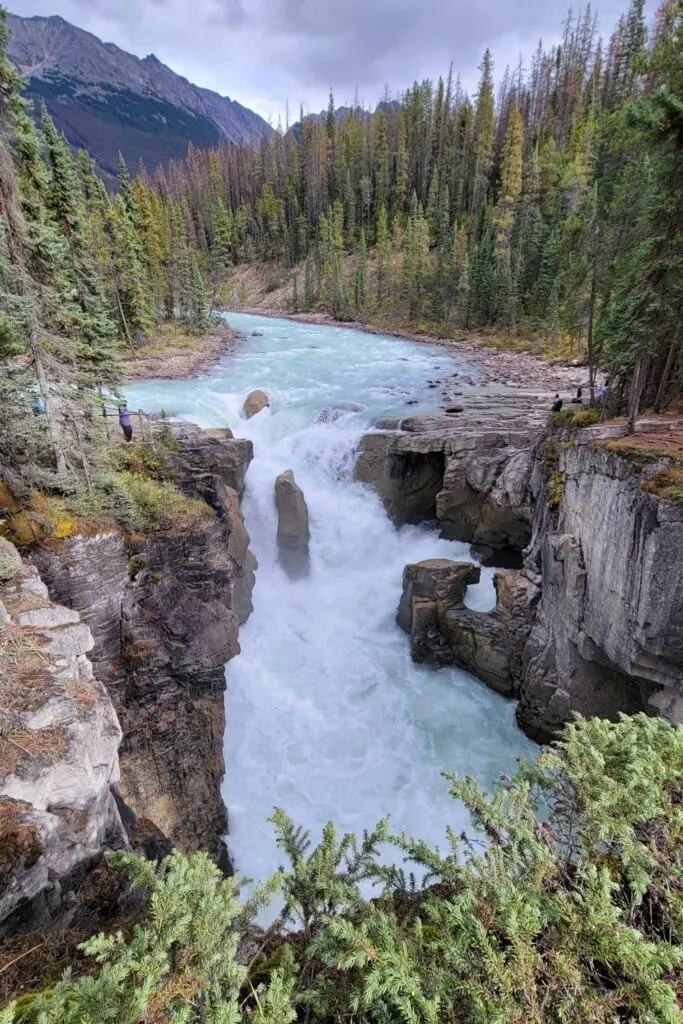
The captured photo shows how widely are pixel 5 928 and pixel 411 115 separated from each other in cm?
10757

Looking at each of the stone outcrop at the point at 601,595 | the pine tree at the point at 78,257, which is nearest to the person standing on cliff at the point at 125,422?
the pine tree at the point at 78,257

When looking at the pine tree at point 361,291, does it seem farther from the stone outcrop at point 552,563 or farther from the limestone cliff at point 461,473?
the stone outcrop at point 552,563

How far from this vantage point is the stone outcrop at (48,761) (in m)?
5.59

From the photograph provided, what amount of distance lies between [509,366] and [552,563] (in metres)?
28.2

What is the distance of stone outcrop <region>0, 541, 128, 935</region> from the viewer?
5.59 metres

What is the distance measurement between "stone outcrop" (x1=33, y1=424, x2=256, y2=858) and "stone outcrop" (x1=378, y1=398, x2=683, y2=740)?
729 centimetres

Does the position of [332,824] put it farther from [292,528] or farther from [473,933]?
[292,528]

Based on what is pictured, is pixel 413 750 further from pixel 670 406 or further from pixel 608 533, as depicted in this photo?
pixel 670 406

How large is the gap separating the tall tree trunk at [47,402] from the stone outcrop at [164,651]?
239 cm

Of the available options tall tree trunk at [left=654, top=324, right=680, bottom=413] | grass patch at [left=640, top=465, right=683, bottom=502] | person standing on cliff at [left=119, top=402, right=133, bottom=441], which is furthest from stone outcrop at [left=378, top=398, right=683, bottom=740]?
person standing on cliff at [left=119, top=402, right=133, bottom=441]

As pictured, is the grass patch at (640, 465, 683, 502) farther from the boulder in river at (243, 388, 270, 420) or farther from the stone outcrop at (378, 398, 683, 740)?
the boulder in river at (243, 388, 270, 420)

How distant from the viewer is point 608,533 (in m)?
12.1

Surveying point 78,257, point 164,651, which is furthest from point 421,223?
point 164,651

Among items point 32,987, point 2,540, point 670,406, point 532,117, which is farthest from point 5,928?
point 532,117
